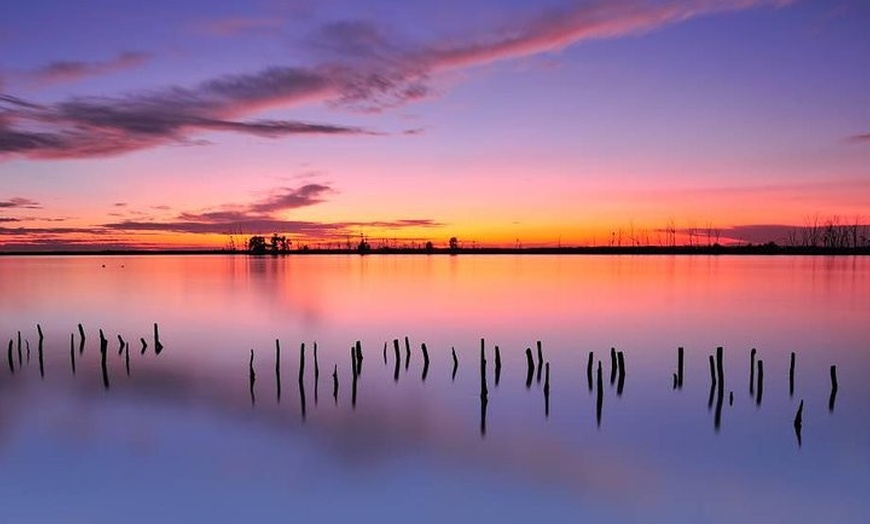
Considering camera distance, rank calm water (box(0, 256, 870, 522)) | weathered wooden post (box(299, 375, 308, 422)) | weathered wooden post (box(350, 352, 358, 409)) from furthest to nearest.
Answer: weathered wooden post (box(350, 352, 358, 409)) → weathered wooden post (box(299, 375, 308, 422)) → calm water (box(0, 256, 870, 522))

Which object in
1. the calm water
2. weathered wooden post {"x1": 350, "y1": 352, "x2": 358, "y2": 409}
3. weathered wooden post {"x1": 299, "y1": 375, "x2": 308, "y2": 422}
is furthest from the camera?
weathered wooden post {"x1": 350, "y1": 352, "x2": 358, "y2": 409}

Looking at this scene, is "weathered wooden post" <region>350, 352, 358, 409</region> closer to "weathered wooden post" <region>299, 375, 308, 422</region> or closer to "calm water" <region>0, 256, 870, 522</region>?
"calm water" <region>0, 256, 870, 522</region>

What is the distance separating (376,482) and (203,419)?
5332mm

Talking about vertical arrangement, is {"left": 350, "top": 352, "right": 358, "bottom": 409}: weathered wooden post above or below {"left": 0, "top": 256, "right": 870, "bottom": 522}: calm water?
above

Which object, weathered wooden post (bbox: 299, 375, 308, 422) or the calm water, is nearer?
the calm water

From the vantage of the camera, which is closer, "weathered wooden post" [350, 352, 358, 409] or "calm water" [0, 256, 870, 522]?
"calm water" [0, 256, 870, 522]

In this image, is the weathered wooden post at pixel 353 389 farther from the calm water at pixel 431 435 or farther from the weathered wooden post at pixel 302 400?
the weathered wooden post at pixel 302 400

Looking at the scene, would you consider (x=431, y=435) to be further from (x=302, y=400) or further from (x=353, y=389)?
(x=353, y=389)

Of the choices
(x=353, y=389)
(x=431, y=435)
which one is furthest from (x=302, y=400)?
(x=431, y=435)

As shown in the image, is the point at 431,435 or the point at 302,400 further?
Answer: the point at 302,400

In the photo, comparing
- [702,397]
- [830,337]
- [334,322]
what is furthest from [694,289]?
[702,397]

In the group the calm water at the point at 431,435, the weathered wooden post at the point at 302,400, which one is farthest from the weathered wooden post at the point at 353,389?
the weathered wooden post at the point at 302,400

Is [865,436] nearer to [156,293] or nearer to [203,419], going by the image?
[203,419]

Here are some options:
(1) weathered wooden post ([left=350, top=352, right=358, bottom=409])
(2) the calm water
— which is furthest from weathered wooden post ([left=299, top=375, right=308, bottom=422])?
(1) weathered wooden post ([left=350, top=352, right=358, bottom=409])
